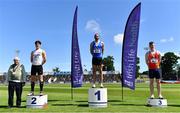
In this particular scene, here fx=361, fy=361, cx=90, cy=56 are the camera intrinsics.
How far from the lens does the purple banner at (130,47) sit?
15.4 metres

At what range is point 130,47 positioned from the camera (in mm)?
15656

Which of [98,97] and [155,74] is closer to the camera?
[98,97]

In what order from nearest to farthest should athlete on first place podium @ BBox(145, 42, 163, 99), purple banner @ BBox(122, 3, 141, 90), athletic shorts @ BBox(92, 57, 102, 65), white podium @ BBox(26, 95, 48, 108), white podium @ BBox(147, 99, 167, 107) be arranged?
1. white podium @ BBox(26, 95, 48, 108)
2. white podium @ BBox(147, 99, 167, 107)
3. athletic shorts @ BBox(92, 57, 102, 65)
4. athlete on first place podium @ BBox(145, 42, 163, 99)
5. purple banner @ BBox(122, 3, 141, 90)

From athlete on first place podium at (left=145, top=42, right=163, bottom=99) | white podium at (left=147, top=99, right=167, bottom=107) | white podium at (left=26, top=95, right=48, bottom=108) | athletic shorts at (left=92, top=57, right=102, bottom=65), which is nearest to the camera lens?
white podium at (left=26, top=95, right=48, bottom=108)

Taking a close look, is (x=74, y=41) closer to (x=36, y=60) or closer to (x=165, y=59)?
(x=36, y=60)

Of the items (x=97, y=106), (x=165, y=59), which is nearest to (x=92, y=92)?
(x=97, y=106)

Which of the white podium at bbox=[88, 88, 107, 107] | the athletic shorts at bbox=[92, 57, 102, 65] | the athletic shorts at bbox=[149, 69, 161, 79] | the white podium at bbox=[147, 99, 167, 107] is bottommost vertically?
the white podium at bbox=[147, 99, 167, 107]

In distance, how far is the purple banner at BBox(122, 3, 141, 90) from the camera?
15.4 meters

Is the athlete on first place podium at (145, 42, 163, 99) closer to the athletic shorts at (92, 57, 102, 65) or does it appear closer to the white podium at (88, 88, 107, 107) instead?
the athletic shorts at (92, 57, 102, 65)

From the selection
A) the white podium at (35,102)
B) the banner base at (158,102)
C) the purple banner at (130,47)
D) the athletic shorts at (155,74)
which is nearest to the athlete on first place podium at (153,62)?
the athletic shorts at (155,74)

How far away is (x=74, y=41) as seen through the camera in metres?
16.6

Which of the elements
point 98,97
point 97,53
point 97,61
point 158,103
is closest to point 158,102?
point 158,103

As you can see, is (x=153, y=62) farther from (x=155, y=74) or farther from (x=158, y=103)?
(x=158, y=103)

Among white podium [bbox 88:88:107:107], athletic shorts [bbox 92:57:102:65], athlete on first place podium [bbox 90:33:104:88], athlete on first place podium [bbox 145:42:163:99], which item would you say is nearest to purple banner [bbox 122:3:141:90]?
athlete on first place podium [bbox 145:42:163:99]
